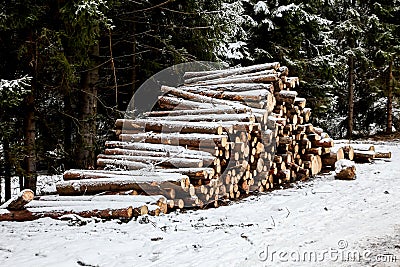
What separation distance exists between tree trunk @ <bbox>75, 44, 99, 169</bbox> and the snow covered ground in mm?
4425

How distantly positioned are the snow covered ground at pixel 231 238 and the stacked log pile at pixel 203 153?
45 centimetres

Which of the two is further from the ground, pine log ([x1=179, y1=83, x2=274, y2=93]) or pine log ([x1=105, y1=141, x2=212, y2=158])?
Answer: pine log ([x1=179, y1=83, x2=274, y2=93])

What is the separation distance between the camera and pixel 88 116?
1052 centimetres

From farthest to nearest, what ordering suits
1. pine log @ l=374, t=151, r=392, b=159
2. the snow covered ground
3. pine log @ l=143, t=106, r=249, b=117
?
pine log @ l=374, t=151, r=392, b=159 < pine log @ l=143, t=106, r=249, b=117 < the snow covered ground

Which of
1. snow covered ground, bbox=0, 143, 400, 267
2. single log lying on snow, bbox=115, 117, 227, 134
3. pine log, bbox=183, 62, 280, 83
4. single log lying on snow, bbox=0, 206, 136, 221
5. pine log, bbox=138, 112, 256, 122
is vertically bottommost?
snow covered ground, bbox=0, 143, 400, 267

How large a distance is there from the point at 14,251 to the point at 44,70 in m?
5.43

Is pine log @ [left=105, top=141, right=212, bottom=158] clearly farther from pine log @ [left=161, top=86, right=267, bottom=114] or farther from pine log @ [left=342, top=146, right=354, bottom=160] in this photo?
pine log @ [left=342, top=146, right=354, bottom=160]

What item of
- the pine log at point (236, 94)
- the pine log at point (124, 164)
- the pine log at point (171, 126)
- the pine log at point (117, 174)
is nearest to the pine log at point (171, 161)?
the pine log at point (124, 164)

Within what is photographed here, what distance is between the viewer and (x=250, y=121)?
27.5 feet

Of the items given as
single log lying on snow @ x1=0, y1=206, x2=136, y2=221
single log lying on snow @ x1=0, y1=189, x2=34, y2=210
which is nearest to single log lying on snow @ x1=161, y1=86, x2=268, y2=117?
single log lying on snow @ x1=0, y1=206, x2=136, y2=221

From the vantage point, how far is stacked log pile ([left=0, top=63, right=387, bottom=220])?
662cm

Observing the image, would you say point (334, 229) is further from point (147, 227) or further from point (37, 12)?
point (37, 12)

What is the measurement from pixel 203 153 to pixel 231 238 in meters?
2.62

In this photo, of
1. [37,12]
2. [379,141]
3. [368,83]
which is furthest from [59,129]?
[368,83]
